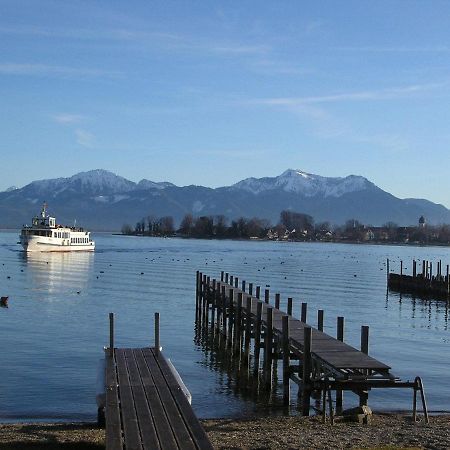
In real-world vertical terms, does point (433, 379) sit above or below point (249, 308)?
below

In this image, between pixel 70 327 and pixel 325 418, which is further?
pixel 70 327

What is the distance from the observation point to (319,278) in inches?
3123

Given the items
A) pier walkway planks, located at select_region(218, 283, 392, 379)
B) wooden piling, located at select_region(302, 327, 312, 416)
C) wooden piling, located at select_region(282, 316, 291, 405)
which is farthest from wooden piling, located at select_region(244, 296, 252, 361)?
wooden piling, located at select_region(302, 327, 312, 416)

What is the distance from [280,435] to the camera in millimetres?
16156

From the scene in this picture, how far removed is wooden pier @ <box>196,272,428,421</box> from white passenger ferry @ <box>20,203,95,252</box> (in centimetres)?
8910

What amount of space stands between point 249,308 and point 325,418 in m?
12.6

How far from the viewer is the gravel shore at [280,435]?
15.3 metres

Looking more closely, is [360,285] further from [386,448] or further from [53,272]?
[386,448]

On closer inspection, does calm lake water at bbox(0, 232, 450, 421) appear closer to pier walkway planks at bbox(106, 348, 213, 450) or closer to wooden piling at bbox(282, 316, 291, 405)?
wooden piling at bbox(282, 316, 291, 405)

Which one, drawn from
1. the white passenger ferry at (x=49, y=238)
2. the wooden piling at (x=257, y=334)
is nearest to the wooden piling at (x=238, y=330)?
the wooden piling at (x=257, y=334)

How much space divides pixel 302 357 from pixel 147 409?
7718mm

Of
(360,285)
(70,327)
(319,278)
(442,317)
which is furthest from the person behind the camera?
(319,278)

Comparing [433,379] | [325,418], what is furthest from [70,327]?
[325,418]

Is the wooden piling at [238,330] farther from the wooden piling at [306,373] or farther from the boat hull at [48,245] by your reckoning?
the boat hull at [48,245]
